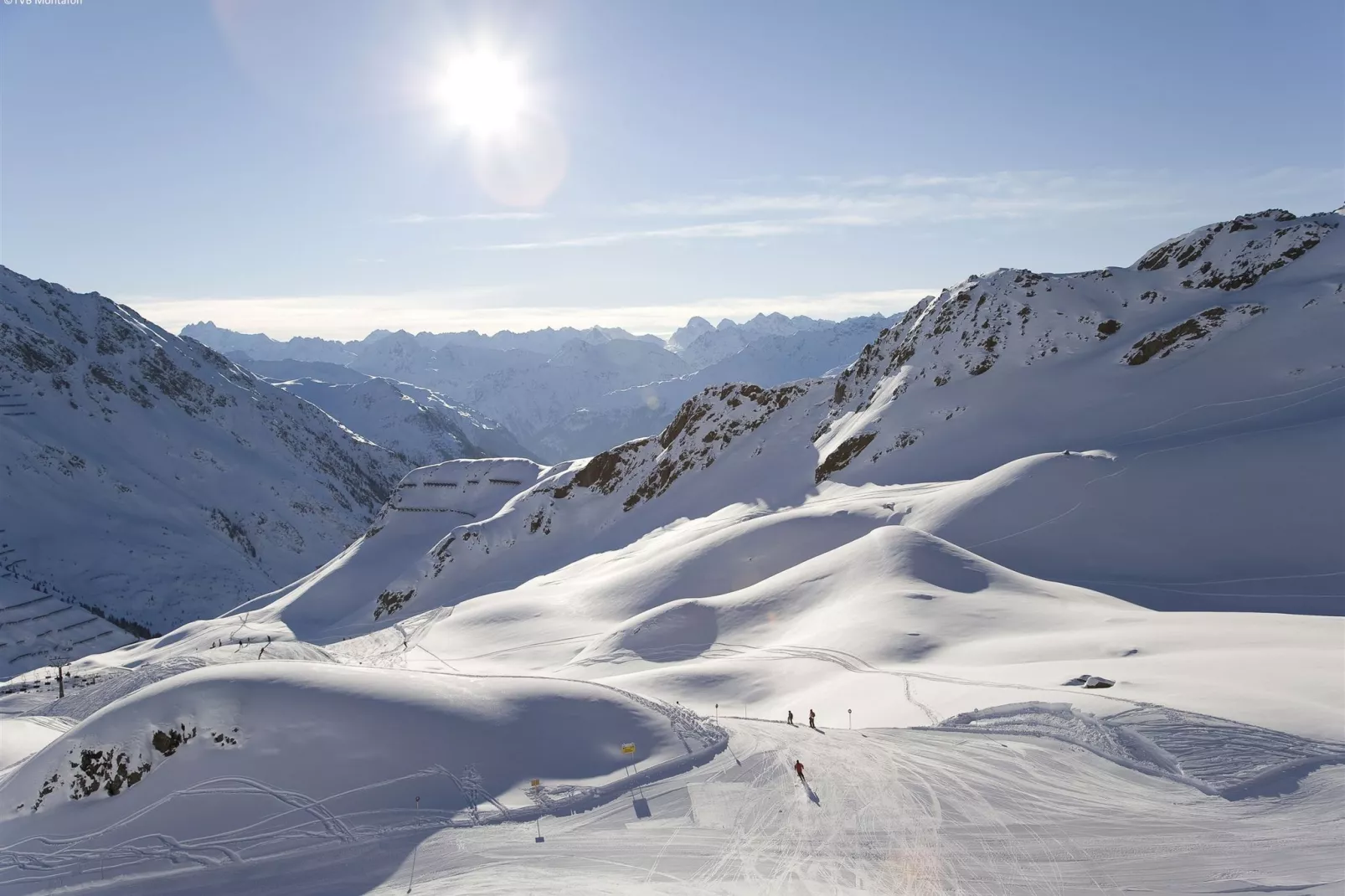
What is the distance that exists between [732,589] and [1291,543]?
1353 inches

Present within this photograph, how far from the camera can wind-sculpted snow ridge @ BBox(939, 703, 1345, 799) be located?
17062 millimetres

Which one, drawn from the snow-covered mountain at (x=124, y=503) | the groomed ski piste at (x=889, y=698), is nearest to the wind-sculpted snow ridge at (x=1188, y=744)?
the groomed ski piste at (x=889, y=698)

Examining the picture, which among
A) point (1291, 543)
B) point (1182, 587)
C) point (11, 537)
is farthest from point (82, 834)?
point (11, 537)

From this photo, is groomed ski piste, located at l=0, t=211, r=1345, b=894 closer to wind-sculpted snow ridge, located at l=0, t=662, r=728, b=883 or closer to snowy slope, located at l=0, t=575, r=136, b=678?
wind-sculpted snow ridge, located at l=0, t=662, r=728, b=883

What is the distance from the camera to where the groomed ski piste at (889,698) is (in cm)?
1541

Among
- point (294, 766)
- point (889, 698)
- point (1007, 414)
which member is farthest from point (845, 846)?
point (1007, 414)

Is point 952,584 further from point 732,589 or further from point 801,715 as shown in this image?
point 732,589

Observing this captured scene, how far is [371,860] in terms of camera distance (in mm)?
15594

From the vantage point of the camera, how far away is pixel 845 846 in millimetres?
15781

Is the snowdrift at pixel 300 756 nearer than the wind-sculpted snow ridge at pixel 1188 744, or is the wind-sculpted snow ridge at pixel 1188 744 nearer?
the snowdrift at pixel 300 756

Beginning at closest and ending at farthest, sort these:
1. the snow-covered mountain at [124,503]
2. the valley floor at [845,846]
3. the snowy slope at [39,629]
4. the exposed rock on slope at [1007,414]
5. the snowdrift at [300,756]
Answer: the valley floor at [845,846] < the snowdrift at [300,756] < the exposed rock on slope at [1007,414] < the snowy slope at [39,629] < the snow-covered mountain at [124,503]

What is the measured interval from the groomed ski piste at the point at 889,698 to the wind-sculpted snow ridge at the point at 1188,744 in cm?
9

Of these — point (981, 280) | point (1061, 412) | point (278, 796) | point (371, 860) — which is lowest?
point (371, 860)

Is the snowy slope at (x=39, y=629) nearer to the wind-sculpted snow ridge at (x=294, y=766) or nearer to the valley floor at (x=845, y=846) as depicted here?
the wind-sculpted snow ridge at (x=294, y=766)
